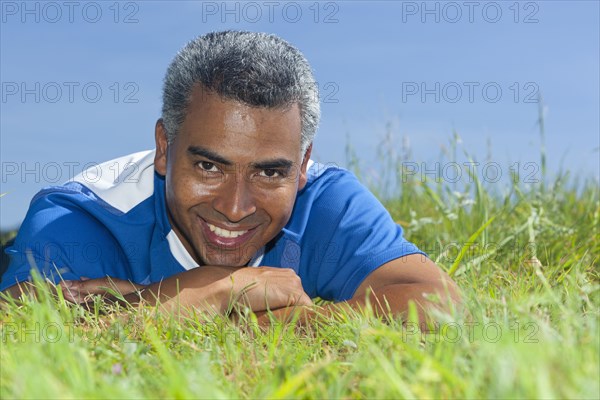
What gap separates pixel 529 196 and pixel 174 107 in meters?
3.60

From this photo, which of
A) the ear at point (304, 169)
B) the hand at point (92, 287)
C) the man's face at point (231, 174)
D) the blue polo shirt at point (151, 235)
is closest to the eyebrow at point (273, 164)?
the man's face at point (231, 174)

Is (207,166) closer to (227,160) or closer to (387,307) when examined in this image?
(227,160)

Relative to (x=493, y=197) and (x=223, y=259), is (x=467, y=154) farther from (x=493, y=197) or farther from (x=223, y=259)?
(x=223, y=259)

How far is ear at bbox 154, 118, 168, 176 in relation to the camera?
3914 mm

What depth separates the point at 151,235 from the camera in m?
4.02

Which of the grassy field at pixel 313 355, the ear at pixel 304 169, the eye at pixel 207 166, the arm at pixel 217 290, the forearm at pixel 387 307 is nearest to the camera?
the grassy field at pixel 313 355

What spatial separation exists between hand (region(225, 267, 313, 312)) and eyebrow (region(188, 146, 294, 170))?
430 millimetres

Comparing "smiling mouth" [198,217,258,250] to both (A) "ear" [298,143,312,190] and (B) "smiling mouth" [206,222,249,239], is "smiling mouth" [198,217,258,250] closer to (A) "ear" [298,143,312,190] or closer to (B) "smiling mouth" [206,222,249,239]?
(B) "smiling mouth" [206,222,249,239]

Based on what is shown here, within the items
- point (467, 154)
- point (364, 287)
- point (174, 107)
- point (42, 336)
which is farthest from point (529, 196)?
point (42, 336)

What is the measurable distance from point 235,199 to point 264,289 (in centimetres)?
41

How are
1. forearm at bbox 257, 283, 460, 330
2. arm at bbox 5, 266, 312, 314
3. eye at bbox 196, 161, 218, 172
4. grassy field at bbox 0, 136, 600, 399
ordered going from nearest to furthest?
grassy field at bbox 0, 136, 600, 399 → forearm at bbox 257, 283, 460, 330 → arm at bbox 5, 266, 312, 314 → eye at bbox 196, 161, 218, 172

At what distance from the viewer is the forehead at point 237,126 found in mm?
3434

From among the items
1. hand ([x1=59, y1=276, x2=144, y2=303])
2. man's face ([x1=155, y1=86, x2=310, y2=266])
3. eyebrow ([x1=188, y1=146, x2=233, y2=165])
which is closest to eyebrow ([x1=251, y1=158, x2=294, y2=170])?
man's face ([x1=155, y1=86, x2=310, y2=266])

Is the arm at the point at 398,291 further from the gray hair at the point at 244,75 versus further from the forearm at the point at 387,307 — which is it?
the gray hair at the point at 244,75
